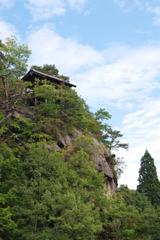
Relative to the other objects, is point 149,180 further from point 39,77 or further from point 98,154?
point 39,77

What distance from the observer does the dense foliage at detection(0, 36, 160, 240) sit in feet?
62.6

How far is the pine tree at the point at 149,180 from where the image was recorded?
48781mm

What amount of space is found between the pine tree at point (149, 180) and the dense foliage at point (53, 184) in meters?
19.2

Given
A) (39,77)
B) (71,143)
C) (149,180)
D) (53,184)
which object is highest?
(39,77)

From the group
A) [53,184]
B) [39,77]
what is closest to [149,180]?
[39,77]

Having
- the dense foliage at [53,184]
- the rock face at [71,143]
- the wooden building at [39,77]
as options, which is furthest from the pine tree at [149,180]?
the wooden building at [39,77]

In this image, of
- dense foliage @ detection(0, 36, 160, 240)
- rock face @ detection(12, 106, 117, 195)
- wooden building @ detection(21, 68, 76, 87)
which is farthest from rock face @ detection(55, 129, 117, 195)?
wooden building @ detection(21, 68, 76, 87)

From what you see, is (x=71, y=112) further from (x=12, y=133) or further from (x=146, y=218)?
(x=146, y=218)

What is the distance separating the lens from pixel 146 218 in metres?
29.1

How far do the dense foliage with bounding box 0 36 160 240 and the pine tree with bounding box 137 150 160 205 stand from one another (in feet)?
63.1

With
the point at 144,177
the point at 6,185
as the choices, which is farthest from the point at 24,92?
the point at 144,177

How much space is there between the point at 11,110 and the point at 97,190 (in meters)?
13.9

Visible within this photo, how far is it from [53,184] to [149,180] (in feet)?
110

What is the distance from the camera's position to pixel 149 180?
50.7 m
